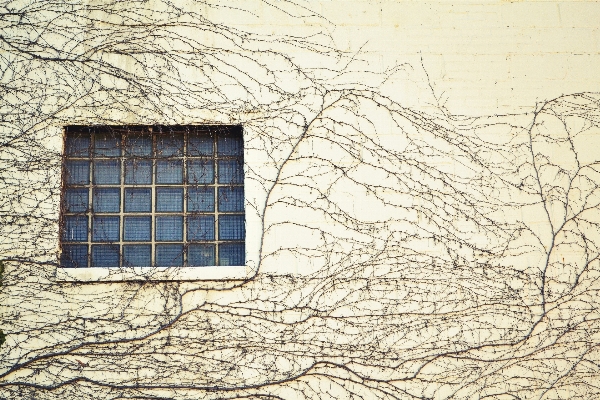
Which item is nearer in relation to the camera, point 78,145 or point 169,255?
point 169,255

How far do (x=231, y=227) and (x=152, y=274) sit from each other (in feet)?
2.21

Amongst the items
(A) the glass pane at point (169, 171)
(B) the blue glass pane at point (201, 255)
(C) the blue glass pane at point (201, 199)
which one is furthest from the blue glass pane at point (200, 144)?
(B) the blue glass pane at point (201, 255)

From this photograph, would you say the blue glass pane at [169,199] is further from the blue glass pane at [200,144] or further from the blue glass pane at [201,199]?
the blue glass pane at [200,144]

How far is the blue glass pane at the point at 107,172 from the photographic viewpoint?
5.23 metres

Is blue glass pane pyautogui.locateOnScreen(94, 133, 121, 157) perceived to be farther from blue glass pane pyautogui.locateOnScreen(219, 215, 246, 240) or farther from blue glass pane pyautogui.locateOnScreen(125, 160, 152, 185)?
blue glass pane pyautogui.locateOnScreen(219, 215, 246, 240)

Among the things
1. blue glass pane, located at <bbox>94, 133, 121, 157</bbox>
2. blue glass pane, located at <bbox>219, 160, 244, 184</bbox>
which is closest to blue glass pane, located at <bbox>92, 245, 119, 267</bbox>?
blue glass pane, located at <bbox>94, 133, 121, 157</bbox>

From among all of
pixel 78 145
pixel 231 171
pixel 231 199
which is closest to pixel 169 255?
pixel 231 199

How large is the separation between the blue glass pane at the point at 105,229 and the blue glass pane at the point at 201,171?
0.63 meters

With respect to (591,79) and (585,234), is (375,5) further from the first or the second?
Answer: (585,234)

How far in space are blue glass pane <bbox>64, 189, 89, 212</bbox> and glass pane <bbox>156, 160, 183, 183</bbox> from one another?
552 mm

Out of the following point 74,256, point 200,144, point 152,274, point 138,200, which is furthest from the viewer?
point 200,144

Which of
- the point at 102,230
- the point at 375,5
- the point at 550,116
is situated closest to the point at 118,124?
the point at 102,230

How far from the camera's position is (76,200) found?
17.0 feet

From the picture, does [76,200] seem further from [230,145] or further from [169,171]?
[230,145]
